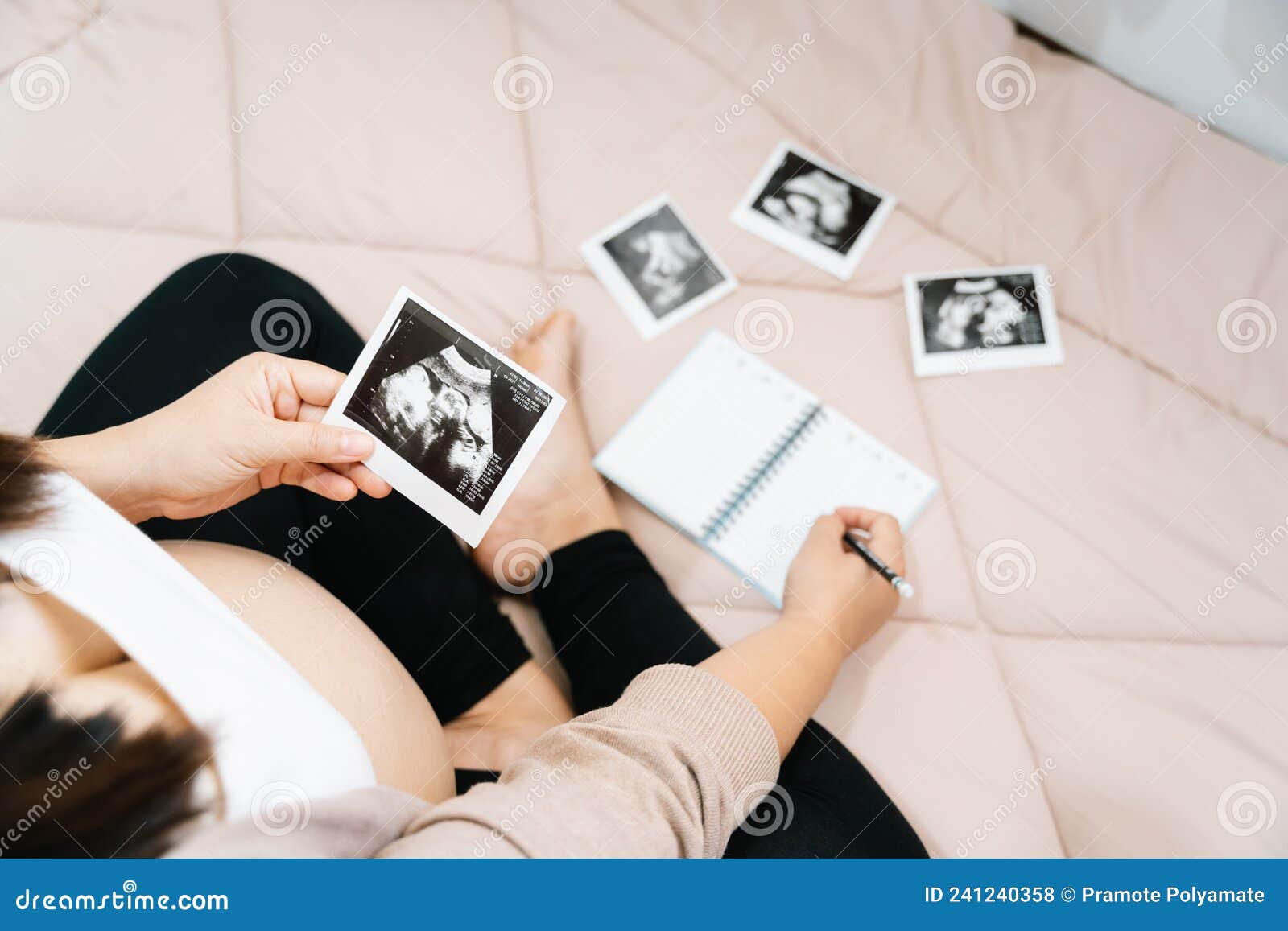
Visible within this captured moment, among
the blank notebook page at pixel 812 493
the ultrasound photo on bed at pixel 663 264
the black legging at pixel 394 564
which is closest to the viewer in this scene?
the black legging at pixel 394 564

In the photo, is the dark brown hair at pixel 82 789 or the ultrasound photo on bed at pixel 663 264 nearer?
the dark brown hair at pixel 82 789

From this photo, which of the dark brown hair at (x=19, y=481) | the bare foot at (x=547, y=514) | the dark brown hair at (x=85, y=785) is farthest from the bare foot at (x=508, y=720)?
the dark brown hair at (x=19, y=481)

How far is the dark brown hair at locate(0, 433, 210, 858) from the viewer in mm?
646

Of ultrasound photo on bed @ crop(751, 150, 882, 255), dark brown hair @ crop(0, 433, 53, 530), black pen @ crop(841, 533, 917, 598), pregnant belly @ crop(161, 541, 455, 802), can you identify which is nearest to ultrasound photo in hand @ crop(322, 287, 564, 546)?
pregnant belly @ crop(161, 541, 455, 802)

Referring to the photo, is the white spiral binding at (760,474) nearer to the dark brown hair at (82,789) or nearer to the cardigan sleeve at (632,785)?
the cardigan sleeve at (632,785)

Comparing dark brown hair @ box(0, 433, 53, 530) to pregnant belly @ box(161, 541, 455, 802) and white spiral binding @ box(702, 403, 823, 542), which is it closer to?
pregnant belly @ box(161, 541, 455, 802)

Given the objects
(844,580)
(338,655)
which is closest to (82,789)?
(338,655)

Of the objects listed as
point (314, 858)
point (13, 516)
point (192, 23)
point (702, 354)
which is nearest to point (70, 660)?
point (13, 516)

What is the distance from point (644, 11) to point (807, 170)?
0.42 metres

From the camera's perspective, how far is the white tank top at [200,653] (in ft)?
2.26

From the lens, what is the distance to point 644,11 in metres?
1.44

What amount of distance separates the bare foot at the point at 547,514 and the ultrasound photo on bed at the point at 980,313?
549 mm

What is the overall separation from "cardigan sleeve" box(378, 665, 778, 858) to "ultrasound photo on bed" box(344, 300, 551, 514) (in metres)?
0.29
